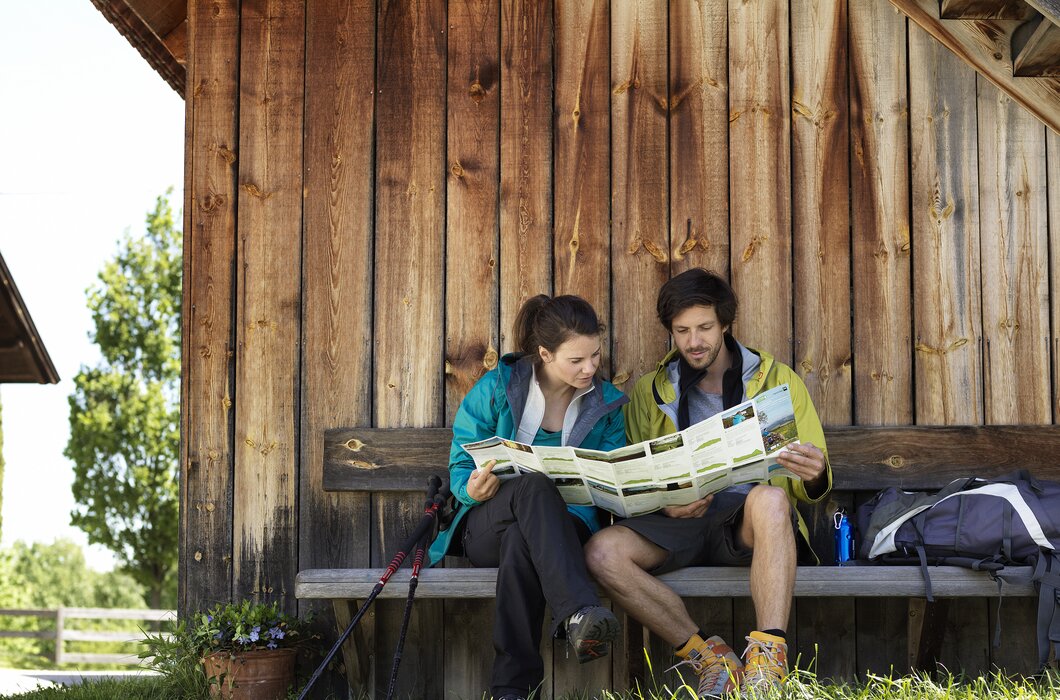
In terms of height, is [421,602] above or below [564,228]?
below

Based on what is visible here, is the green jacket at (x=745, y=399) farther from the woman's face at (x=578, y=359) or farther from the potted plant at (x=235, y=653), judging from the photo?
the potted plant at (x=235, y=653)

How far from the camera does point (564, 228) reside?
13.2 ft

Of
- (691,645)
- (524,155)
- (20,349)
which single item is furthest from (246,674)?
(20,349)

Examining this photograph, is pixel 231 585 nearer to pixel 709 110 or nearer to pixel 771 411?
pixel 771 411

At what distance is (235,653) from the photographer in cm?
359

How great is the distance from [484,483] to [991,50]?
2307mm

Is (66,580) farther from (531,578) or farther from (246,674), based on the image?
(531,578)

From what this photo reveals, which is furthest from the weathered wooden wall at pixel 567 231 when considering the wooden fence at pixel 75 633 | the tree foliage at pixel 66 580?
the tree foliage at pixel 66 580

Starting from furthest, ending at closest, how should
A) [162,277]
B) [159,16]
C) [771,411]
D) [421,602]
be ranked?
1. [162,277]
2. [159,16]
3. [421,602]
4. [771,411]

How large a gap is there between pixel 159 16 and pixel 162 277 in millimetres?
11363

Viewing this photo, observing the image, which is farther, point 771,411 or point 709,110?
point 709,110

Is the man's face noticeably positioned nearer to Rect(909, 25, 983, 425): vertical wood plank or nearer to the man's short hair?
the man's short hair

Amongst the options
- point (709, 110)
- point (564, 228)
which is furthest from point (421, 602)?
point (709, 110)

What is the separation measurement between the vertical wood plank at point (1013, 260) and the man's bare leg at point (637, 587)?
149 centimetres
